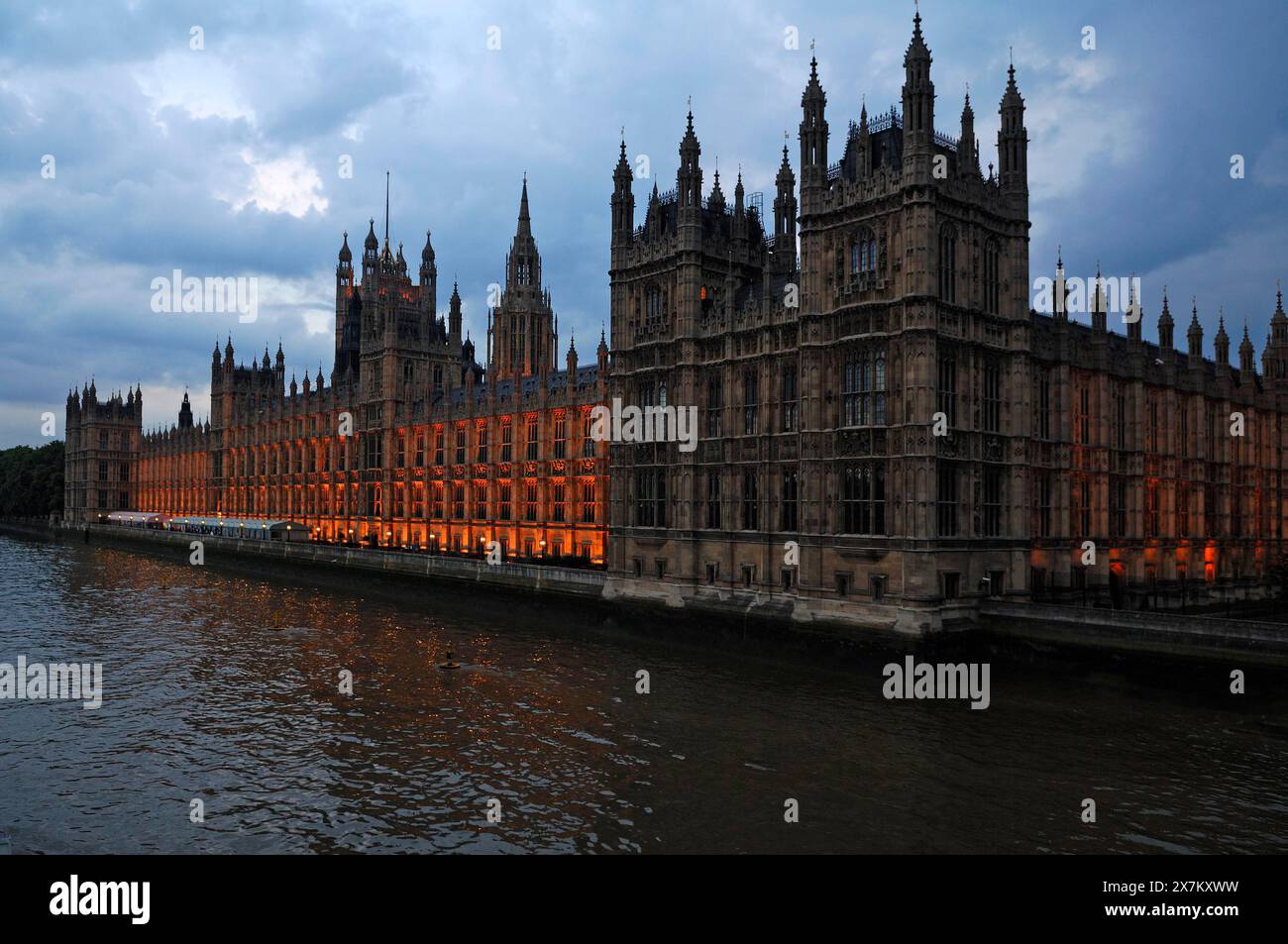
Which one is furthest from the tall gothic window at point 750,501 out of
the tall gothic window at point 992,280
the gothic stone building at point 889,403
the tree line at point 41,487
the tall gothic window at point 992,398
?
the tree line at point 41,487

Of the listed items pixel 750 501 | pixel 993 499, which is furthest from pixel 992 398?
pixel 750 501

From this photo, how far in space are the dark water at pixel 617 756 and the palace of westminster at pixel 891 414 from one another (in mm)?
Answer: 6705

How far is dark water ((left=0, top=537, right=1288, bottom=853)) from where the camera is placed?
21547 millimetres

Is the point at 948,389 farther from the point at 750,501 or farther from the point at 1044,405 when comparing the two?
the point at 750,501

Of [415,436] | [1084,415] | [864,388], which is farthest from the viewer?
[415,436]

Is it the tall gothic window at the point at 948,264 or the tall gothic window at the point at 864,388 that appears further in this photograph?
the tall gothic window at the point at 864,388

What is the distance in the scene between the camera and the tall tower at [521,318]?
119 meters

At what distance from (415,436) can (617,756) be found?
76358 mm

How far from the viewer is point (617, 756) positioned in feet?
90.7

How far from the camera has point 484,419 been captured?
292 feet

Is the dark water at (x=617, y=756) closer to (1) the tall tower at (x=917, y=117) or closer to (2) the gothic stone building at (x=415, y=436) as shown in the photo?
(1) the tall tower at (x=917, y=117)

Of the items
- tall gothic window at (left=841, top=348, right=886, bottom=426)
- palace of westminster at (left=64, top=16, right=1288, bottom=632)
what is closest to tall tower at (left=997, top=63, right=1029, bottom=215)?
palace of westminster at (left=64, top=16, right=1288, bottom=632)

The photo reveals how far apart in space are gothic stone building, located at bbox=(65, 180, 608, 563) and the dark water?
112 feet

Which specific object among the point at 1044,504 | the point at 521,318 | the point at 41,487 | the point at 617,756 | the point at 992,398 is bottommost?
the point at 617,756
